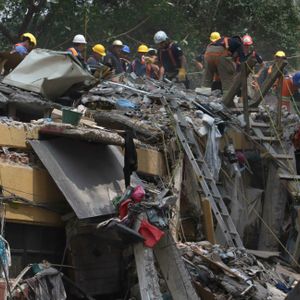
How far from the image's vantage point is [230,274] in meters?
9.91

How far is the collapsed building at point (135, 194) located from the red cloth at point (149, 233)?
0.01 metres

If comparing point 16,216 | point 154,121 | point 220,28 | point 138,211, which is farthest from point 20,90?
point 220,28

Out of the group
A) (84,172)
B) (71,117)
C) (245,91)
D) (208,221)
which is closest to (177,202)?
(208,221)

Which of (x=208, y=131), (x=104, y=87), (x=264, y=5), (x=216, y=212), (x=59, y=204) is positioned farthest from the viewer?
(x=264, y=5)

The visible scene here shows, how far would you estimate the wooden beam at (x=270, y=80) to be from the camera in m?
13.4

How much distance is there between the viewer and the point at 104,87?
13.5 meters

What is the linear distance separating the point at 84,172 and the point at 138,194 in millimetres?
1142

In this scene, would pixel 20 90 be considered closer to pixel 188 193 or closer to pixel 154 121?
pixel 154 121

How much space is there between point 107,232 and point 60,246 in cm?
86

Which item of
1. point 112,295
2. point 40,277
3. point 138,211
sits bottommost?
point 112,295

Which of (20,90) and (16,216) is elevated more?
(20,90)

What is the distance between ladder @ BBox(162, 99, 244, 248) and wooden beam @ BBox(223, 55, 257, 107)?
1830mm

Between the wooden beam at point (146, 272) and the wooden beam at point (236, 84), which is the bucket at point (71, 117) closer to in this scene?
the wooden beam at point (146, 272)

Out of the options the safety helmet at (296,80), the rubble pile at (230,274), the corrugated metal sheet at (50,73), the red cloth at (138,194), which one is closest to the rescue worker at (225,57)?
the safety helmet at (296,80)
